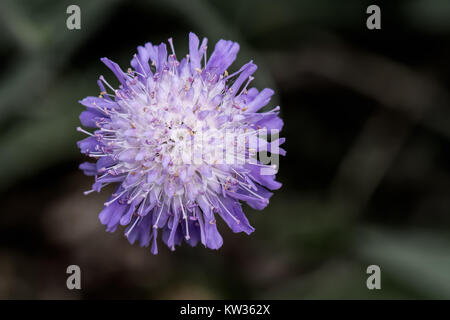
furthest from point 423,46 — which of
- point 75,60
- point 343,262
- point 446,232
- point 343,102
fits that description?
point 75,60

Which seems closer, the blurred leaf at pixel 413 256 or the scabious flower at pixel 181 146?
the scabious flower at pixel 181 146

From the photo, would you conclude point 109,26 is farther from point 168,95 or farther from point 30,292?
point 30,292

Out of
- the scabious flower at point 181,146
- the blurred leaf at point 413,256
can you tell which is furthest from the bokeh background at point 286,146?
the scabious flower at point 181,146

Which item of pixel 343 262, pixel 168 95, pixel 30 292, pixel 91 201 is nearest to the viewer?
pixel 168 95

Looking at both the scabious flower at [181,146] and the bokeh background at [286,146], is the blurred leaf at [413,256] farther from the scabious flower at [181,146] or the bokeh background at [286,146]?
the scabious flower at [181,146]

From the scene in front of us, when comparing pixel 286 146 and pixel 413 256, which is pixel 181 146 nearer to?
pixel 286 146

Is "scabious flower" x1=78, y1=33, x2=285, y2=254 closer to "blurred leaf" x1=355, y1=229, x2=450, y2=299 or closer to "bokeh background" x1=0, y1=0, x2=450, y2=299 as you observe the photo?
"bokeh background" x1=0, y1=0, x2=450, y2=299

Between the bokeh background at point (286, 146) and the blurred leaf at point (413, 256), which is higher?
the bokeh background at point (286, 146)
